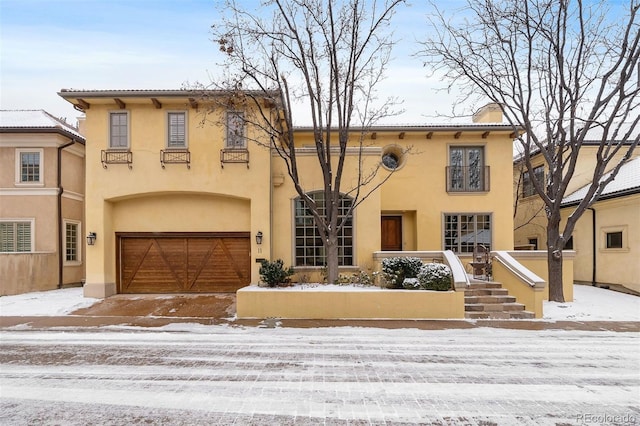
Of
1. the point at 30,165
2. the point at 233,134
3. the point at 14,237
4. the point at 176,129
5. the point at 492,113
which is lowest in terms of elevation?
the point at 14,237

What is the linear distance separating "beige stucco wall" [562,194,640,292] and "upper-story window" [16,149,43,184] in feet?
70.6

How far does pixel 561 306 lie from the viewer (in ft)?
35.6

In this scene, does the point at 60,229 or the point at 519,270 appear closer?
the point at 519,270

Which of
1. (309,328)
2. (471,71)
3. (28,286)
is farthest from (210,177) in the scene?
(471,71)

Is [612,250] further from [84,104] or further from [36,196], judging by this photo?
[36,196]

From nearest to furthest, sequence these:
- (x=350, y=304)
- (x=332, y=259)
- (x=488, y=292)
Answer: (x=350, y=304) < (x=488, y=292) < (x=332, y=259)

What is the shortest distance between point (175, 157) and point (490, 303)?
1035 centimetres

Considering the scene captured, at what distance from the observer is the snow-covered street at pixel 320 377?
436cm

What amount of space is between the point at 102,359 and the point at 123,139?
8.27 meters

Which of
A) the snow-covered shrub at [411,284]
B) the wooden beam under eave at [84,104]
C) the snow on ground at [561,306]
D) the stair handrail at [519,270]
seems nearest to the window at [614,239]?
the snow on ground at [561,306]

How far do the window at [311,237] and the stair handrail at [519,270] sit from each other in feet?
15.0

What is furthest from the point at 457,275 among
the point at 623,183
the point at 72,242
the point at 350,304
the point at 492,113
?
the point at 72,242

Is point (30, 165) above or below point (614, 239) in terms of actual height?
above

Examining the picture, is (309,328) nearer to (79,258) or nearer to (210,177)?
(210,177)
